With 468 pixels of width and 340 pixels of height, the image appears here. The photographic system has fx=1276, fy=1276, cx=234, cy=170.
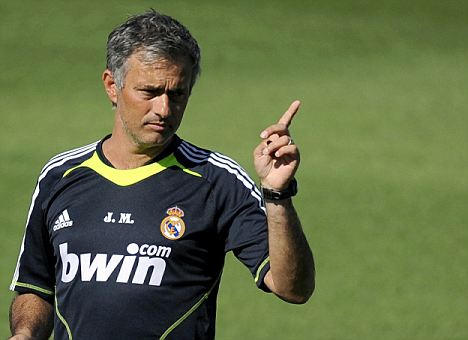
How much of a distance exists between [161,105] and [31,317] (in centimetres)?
94

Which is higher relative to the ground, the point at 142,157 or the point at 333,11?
the point at 142,157

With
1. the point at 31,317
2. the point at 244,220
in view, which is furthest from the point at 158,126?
the point at 31,317

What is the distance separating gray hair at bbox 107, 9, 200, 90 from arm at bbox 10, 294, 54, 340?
0.87 meters

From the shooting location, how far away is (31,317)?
4.70m

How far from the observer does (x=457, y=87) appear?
1217 cm

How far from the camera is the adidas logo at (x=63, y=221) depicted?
4641mm

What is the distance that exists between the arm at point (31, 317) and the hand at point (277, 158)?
1.08 m

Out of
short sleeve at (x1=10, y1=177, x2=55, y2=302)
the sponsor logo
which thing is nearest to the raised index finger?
the sponsor logo

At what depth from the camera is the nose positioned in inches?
176

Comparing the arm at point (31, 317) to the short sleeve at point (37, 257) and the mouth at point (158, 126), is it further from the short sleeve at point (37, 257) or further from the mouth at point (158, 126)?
the mouth at point (158, 126)

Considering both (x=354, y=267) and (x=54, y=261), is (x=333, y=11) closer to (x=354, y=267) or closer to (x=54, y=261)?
(x=354, y=267)

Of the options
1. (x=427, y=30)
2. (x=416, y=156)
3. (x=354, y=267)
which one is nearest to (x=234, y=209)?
(x=354, y=267)

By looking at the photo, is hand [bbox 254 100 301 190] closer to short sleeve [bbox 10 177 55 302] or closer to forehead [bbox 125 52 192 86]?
forehead [bbox 125 52 192 86]

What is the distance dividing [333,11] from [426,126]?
250cm
